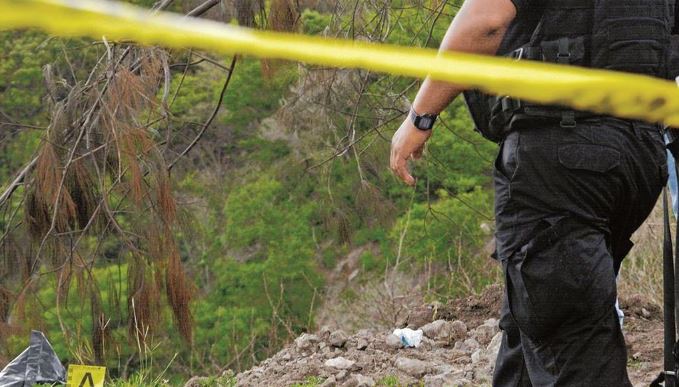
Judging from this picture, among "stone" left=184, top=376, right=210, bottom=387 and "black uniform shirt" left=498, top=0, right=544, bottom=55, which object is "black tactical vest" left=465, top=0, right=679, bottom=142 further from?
"stone" left=184, top=376, right=210, bottom=387

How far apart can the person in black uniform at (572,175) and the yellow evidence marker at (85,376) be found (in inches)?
73.7

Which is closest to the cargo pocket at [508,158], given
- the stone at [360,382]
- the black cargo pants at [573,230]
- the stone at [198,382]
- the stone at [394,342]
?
the black cargo pants at [573,230]

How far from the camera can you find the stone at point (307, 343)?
18.3ft

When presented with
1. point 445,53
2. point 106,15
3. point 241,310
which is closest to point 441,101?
point 445,53

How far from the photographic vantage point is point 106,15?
1155 mm

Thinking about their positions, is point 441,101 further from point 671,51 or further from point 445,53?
point 671,51

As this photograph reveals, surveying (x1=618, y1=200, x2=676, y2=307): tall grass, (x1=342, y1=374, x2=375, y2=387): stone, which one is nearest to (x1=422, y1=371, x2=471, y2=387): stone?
(x1=342, y1=374, x2=375, y2=387): stone

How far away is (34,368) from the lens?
13.0 feet

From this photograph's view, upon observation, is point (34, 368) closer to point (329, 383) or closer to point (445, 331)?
point (329, 383)

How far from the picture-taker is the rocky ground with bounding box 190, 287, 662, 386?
446 centimetres

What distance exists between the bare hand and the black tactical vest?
222mm

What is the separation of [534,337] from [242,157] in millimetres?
21619

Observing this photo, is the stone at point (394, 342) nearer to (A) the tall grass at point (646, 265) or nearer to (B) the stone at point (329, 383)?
(B) the stone at point (329, 383)

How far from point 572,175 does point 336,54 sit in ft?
2.79
